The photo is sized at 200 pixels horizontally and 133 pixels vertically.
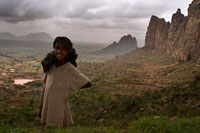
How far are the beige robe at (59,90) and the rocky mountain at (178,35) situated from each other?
155 ft

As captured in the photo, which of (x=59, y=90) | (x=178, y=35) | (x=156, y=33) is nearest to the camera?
(x=59, y=90)

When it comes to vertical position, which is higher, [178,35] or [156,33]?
[156,33]

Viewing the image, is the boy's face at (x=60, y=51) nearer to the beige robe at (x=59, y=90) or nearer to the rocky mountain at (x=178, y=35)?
the beige robe at (x=59, y=90)

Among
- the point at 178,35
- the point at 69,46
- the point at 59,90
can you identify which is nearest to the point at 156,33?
the point at 178,35

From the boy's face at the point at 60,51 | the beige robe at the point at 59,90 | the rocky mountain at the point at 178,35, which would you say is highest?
the rocky mountain at the point at 178,35

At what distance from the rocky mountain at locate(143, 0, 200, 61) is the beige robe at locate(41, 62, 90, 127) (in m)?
47.2

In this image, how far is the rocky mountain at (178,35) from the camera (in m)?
48.5

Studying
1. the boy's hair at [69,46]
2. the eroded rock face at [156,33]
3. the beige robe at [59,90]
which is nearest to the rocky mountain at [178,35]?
the eroded rock face at [156,33]

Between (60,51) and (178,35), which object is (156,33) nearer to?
(178,35)

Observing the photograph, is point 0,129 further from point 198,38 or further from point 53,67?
point 198,38

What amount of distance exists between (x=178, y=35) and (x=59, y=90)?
72056 mm

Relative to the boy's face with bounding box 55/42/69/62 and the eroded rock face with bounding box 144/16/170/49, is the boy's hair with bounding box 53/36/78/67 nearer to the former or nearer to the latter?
the boy's face with bounding box 55/42/69/62

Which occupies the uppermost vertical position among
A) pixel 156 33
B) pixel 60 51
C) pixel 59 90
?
pixel 156 33

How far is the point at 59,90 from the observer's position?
318cm
